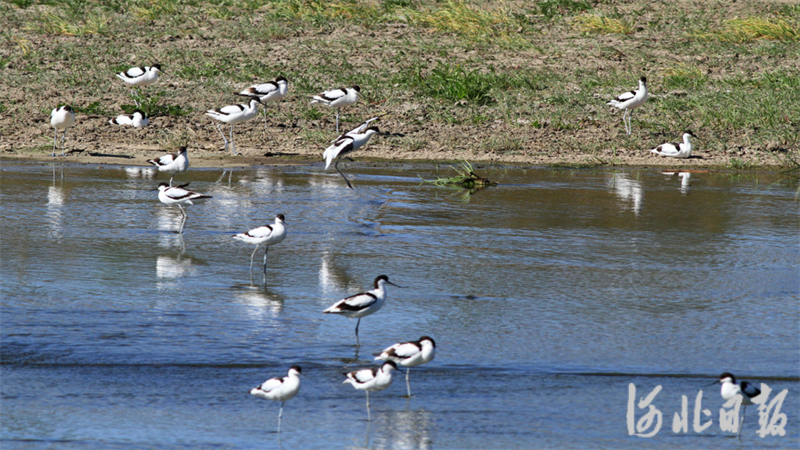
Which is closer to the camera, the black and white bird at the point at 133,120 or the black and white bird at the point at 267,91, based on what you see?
the black and white bird at the point at 133,120

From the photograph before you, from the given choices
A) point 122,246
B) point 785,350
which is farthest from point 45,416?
point 785,350

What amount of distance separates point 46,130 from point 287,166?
17.9 feet

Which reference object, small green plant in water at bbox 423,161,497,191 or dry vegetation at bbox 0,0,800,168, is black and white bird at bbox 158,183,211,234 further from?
dry vegetation at bbox 0,0,800,168

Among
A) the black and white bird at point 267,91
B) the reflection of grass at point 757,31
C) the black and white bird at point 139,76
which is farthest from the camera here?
the reflection of grass at point 757,31

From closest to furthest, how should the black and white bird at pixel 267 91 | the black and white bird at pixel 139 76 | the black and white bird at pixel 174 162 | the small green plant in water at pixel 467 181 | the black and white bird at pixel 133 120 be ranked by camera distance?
the black and white bird at pixel 174 162
the small green plant in water at pixel 467 181
the black and white bird at pixel 133 120
the black and white bird at pixel 267 91
the black and white bird at pixel 139 76

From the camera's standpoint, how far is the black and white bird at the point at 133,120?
1840cm

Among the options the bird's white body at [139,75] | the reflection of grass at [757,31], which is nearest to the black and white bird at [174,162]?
the bird's white body at [139,75]

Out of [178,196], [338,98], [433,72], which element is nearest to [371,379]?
[178,196]

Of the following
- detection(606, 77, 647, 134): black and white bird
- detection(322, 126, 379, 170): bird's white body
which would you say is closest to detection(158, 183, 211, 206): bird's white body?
detection(322, 126, 379, 170): bird's white body

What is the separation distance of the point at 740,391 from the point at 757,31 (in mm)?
18727

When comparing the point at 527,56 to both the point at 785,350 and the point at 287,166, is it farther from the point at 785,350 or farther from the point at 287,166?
the point at 785,350

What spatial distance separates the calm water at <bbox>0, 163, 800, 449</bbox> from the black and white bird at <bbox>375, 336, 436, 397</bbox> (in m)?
0.22

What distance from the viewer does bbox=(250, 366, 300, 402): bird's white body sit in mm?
5812

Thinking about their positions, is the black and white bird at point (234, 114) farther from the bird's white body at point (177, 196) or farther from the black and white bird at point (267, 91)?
the bird's white body at point (177, 196)
